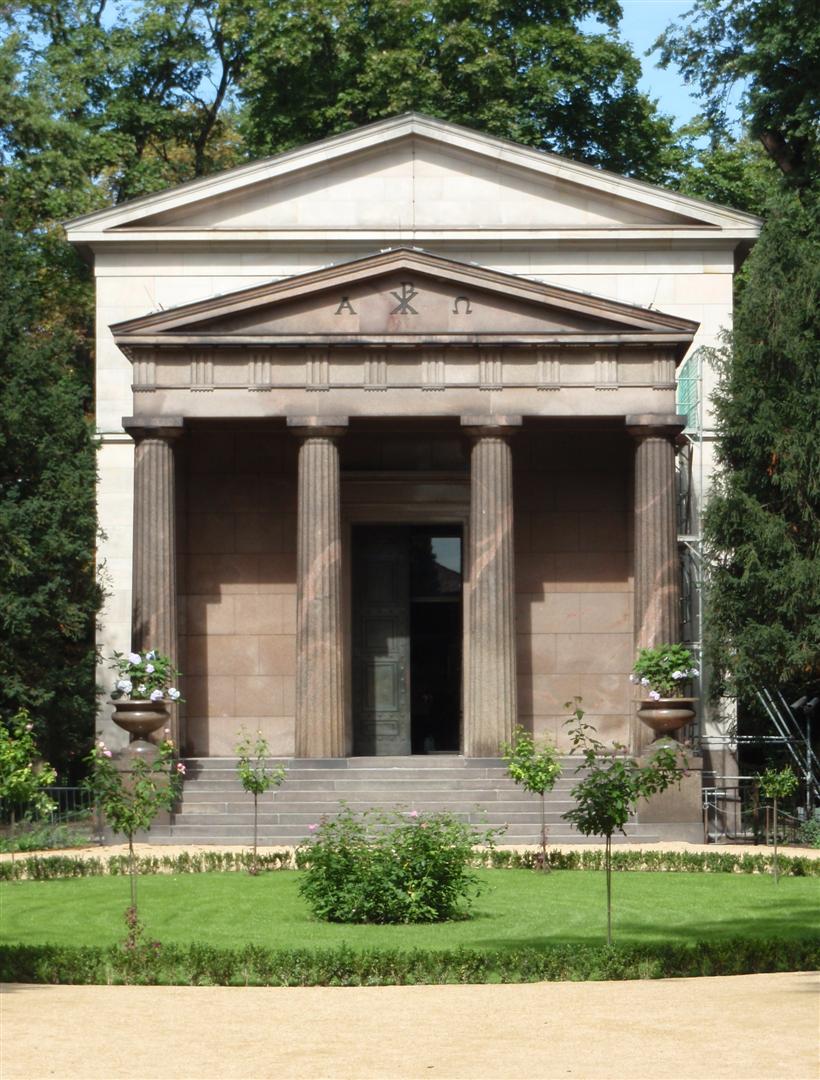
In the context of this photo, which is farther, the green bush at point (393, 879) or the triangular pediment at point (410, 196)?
the triangular pediment at point (410, 196)

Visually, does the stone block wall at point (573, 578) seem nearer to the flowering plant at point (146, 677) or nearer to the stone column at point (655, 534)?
the stone column at point (655, 534)

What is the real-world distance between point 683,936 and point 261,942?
446 cm

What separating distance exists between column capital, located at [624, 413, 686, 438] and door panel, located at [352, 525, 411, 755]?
650 centimetres

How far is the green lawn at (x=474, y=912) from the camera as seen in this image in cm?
1934

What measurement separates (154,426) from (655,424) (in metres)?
9.43

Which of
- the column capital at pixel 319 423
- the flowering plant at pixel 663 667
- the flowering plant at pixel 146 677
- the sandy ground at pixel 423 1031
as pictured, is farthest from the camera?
the column capital at pixel 319 423

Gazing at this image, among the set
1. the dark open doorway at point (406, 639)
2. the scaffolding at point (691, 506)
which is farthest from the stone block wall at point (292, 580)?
the dark open doorway at point (406, 639)

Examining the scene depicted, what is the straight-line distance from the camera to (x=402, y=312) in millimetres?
34469

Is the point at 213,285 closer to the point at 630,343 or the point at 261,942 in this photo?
the point at 630,343

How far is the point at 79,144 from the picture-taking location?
1873 inches

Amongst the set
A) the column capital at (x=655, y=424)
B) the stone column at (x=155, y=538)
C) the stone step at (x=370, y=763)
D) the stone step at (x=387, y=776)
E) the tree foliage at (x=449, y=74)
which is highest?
the tree foliage at (x=449, y=74)

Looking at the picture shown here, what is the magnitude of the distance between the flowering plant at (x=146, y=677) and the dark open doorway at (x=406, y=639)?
6344mm

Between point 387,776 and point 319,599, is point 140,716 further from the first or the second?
point 387,776

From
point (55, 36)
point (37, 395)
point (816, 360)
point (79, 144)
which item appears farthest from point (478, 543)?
point (55, 36)
